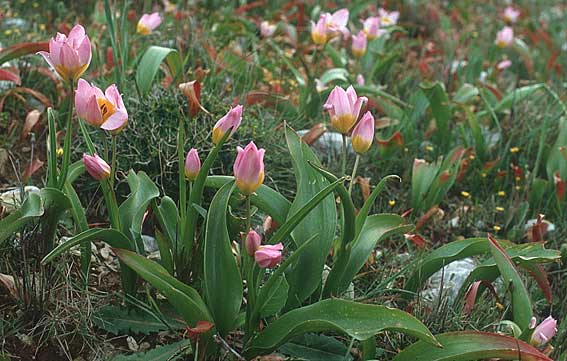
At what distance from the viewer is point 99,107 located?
1.66m

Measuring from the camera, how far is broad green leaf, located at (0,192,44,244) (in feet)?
5.51

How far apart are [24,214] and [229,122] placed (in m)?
0.47

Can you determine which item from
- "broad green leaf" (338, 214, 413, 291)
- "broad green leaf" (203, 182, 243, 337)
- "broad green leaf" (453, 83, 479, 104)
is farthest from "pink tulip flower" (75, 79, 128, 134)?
"broad green leaf" (453, 83, 479, 104)

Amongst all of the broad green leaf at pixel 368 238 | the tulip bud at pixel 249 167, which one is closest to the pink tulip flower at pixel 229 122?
the tulip bud at pixel 249 167

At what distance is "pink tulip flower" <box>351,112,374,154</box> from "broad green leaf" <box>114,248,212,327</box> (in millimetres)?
502

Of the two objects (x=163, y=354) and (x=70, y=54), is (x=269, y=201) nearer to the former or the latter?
(x=163, y=354)

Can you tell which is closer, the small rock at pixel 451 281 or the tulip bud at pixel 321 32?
the small rock at pixel 451 281

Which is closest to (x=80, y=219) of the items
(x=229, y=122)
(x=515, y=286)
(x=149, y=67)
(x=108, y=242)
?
(x=108, y=242)

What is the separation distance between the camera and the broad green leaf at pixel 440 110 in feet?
9.56

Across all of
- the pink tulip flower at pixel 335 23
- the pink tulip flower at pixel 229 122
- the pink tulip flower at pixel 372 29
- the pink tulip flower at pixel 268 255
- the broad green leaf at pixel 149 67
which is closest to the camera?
the pink tulip flower at pixel 268 255

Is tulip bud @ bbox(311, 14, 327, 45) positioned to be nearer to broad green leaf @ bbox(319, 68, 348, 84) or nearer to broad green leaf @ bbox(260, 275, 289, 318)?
broad green leaf @ bbox(319, 68, 348, 84)

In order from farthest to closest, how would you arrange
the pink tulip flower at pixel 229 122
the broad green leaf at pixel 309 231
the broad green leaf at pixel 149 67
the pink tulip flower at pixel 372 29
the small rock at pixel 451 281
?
1. the pink tulip flower at pixel 372 29
2. the broad green leaf at pixel 149 67
3. the small rock at pixel 451 281
4. the broad green leaf at pixel 309 231
5. the pink tulip flower at pixel 229 122

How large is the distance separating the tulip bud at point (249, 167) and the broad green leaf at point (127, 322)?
45cm

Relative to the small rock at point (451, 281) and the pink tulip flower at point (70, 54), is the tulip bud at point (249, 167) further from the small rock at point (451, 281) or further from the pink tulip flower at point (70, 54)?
the small rock at point (451, 281)
